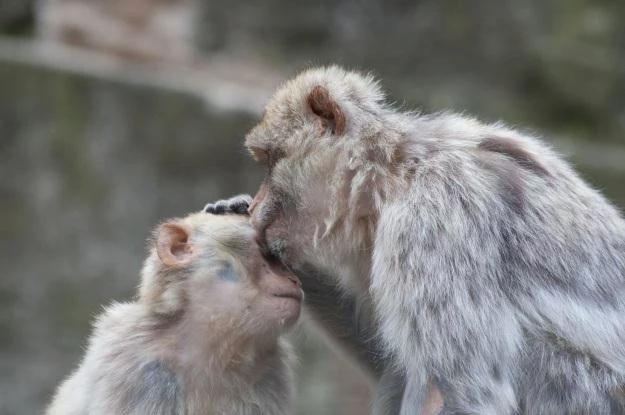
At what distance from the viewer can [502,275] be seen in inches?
169

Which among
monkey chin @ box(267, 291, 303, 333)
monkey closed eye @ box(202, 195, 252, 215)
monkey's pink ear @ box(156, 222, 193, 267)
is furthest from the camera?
monkey closed eye @ box(202, 195, 252, 215)

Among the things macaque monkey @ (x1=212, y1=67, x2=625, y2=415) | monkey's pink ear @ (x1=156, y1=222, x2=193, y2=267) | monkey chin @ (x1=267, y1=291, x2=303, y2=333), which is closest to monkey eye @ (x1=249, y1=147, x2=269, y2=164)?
macaque monkey @ (x1=212, y1=67, x2=625, y2=415)

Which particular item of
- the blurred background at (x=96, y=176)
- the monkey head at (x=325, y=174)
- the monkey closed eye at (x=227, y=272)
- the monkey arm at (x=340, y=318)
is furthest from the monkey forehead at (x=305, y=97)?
the blurred background at (x=96, y=176)

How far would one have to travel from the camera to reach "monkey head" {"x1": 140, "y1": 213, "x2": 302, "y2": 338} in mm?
4594

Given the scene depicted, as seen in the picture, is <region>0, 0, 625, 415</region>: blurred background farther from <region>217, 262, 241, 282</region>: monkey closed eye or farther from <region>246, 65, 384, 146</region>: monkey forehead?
<region>246, 65, 384, 146</region>: monkey forehead

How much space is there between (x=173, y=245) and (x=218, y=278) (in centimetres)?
22

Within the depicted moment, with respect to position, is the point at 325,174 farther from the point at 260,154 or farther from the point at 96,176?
the point at 96,176

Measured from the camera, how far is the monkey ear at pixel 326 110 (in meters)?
4.62

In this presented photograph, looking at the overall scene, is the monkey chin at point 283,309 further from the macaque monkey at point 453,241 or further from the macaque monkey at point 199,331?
the macaque monkey at point 453,241

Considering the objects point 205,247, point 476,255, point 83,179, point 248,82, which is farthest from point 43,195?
point 476,255

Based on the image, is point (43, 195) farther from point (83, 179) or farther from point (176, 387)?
point (176, 387)

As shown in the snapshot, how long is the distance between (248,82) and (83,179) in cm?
219

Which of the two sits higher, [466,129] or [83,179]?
[466,129]

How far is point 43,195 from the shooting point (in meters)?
8.59
